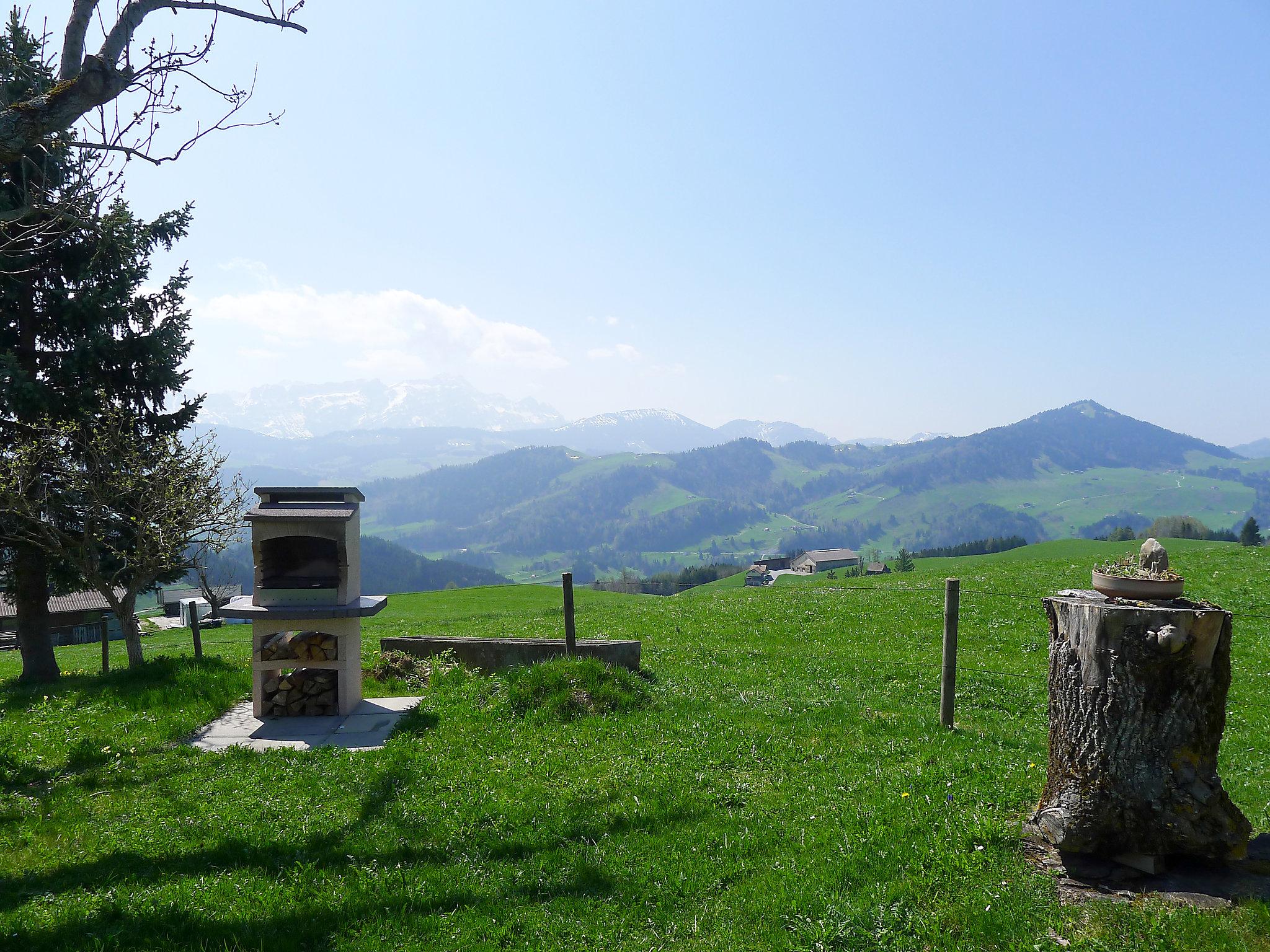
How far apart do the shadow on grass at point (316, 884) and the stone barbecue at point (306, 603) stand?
4.66 m

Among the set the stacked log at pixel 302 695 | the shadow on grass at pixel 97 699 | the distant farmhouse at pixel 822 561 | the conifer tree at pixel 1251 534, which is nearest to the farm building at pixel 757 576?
the distant farmhouse at pixel 822 561

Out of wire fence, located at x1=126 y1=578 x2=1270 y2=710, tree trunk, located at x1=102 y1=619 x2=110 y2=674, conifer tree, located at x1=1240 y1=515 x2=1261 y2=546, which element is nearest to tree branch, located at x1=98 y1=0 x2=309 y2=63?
wire fence, located at x1=126 y1=578 x2=1270 y2=710

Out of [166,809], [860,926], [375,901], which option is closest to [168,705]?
[166,809]

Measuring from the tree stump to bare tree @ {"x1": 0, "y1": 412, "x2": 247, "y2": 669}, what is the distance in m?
14.9

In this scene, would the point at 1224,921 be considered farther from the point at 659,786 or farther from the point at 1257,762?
the point at 1257,762

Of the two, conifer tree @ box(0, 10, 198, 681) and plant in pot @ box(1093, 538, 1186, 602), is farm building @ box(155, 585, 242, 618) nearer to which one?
conifer tree @ box(0, 10, 198, 681)

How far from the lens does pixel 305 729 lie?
10742 mm

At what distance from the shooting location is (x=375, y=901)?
5.64 metres

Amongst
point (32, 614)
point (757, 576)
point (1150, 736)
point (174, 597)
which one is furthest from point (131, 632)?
point (757, 576)

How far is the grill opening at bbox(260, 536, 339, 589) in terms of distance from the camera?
11430 mm

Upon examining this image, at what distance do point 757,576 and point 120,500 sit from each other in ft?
441

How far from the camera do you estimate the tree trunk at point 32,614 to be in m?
15.6

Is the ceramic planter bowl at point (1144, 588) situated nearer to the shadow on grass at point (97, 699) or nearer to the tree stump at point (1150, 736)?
the tree stump at point (1150, 736)

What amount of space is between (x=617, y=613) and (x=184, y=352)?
15938mm
